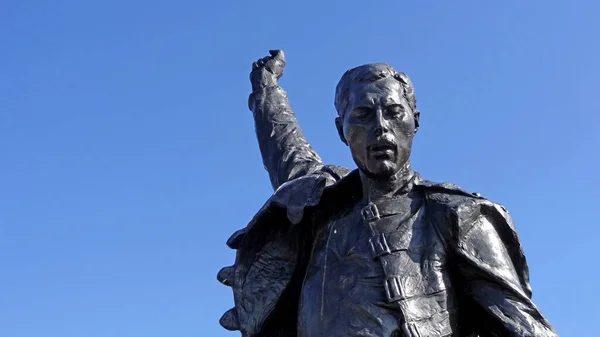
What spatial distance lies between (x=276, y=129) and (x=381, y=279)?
7.94ft

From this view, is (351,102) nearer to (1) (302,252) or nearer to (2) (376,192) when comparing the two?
(2) (376,192)

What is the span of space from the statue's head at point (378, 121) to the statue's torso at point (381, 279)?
0.28 m

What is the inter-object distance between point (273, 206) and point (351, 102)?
2.64ft

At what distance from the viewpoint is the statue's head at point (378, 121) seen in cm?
582

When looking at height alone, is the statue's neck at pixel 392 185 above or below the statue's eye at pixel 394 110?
below

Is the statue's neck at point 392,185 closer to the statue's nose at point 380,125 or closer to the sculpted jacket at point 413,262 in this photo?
the sculpted jacket at point 413,262

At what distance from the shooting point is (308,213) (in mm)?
6230

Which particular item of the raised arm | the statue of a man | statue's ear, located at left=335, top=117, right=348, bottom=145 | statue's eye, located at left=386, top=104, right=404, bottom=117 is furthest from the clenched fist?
statue's eye, located at left=386, top=104, right=404, bottom=117

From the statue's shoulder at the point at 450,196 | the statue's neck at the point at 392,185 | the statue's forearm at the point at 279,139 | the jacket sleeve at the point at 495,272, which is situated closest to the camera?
the jacket sleeve at the point at 495,272

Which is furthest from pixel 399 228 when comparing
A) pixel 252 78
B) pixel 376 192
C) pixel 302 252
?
pixel 252 78

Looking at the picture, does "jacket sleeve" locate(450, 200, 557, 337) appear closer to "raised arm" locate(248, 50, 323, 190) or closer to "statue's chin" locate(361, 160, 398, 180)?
"statue's chin" locate(361, 160, 398, 180)

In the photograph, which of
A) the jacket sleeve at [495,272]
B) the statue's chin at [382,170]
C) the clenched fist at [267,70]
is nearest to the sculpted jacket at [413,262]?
the jacket sleeve at [495,272]

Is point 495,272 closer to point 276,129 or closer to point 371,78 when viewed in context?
point 371,78

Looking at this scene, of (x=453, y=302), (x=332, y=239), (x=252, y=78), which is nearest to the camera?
(x=453, y=302)
